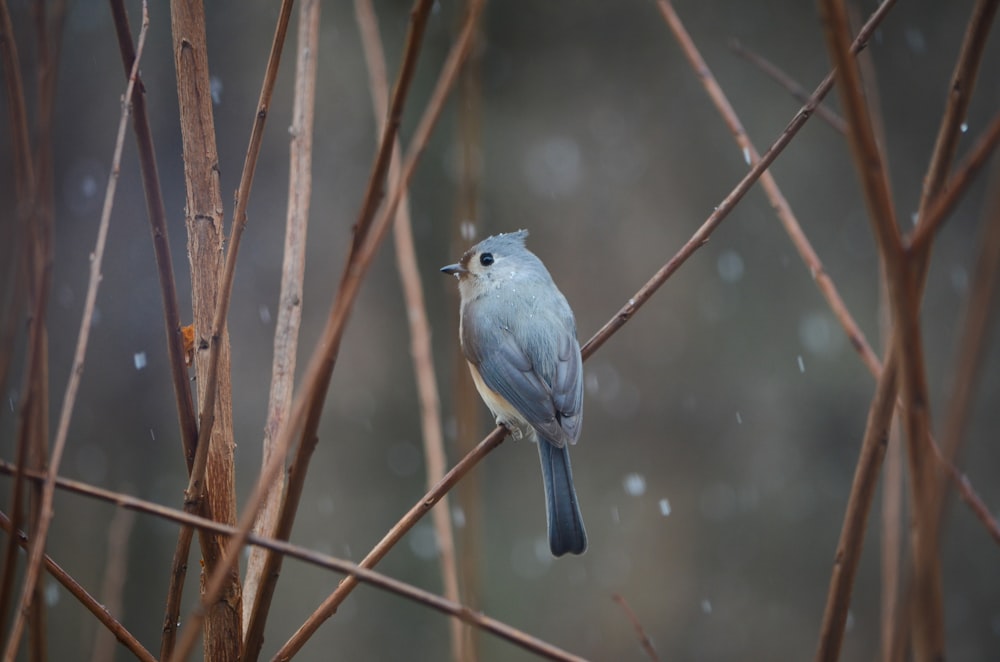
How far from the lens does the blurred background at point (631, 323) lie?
485 centimetres

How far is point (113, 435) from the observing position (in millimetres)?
4688

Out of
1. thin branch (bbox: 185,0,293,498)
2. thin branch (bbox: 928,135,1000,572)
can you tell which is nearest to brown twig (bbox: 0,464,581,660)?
thin branch (bbox: 185,0,293,498)

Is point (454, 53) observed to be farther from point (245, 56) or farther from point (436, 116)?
point (245, 56)

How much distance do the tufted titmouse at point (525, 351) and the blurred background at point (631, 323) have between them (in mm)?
2150

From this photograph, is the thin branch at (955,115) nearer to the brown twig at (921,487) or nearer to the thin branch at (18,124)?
the brown twig at (921,487)

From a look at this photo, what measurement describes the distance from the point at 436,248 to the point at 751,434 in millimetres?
2192

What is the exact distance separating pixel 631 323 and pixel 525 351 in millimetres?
2687

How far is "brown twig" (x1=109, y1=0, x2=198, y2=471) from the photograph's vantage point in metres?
1.07

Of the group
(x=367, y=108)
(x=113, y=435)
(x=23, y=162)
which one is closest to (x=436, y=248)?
(x=367, y=108)

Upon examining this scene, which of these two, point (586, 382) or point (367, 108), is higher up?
point (367, 108)

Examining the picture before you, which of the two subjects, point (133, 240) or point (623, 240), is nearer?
point (133, 240)

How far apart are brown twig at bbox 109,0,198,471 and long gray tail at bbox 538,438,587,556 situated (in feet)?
3.40

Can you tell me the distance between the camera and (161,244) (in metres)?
1.09

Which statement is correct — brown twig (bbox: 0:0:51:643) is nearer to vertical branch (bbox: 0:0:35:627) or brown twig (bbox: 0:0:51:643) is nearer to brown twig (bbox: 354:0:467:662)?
vertical branch (bbox: 0:0:35:627)
